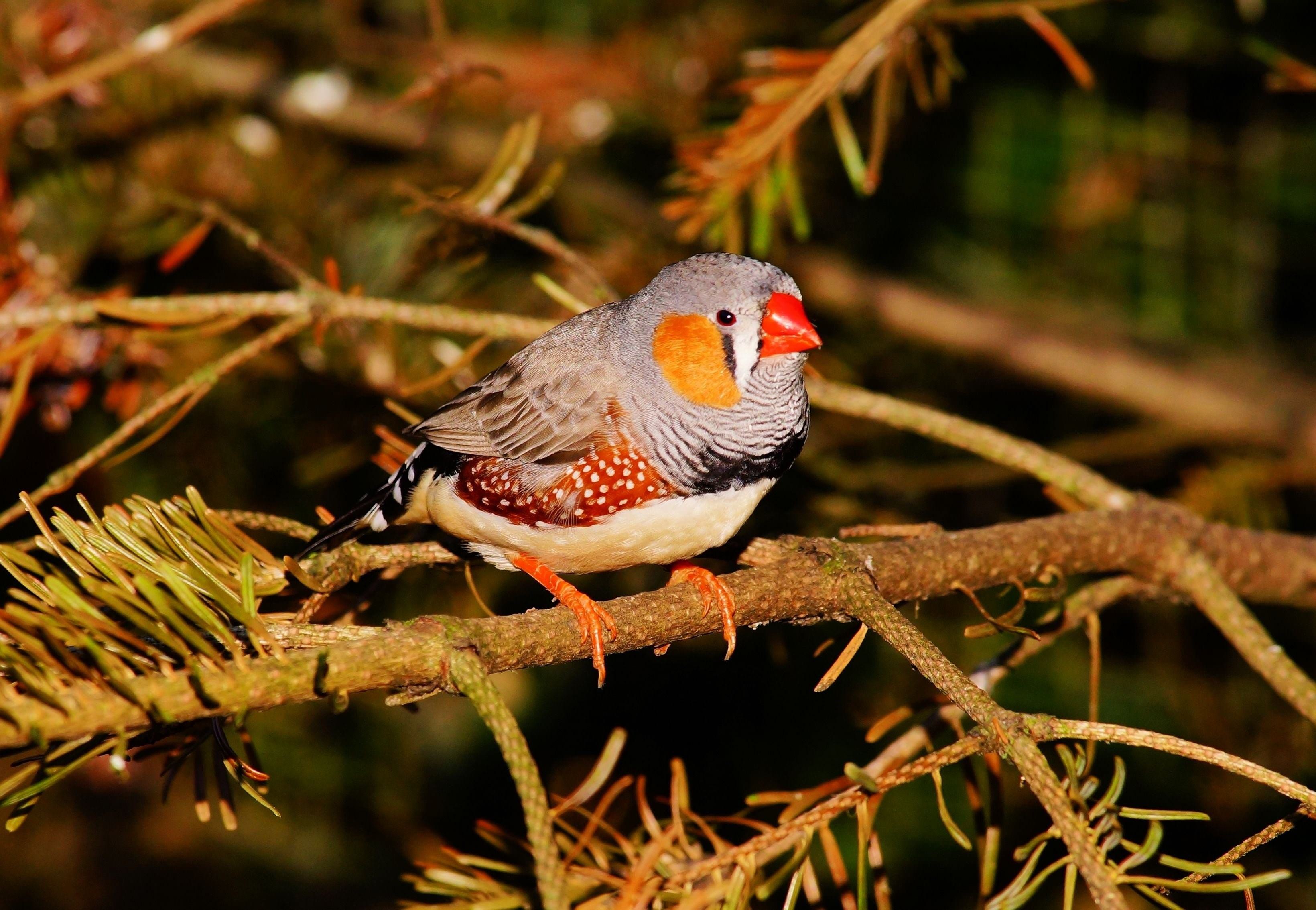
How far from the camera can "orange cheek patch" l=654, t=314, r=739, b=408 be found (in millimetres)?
2188

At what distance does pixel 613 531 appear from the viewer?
2.10m

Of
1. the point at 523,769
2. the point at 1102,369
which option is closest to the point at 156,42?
the point at 523,769

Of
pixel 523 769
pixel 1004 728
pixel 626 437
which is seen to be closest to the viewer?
pixel 523 769

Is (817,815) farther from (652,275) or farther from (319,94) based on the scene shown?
(319,94)

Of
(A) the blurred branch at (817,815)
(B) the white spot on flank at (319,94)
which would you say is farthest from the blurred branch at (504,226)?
(B) the white spot on flank at (319,94)

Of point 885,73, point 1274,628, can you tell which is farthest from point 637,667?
point 1274,628

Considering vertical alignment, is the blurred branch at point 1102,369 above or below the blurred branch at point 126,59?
→ below

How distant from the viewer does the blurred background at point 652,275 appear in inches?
107

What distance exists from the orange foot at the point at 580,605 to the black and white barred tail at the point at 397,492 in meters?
0.25

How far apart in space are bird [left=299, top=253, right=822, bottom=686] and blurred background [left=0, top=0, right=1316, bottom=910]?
7.4 inches

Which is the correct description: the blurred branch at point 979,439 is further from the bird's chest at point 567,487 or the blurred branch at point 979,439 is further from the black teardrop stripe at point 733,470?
the bird's chest at point 567,487

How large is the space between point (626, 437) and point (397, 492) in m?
0.50

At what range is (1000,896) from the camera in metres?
1.43

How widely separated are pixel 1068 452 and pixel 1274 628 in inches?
42.0
